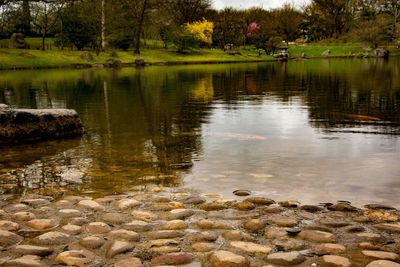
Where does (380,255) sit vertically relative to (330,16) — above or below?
below

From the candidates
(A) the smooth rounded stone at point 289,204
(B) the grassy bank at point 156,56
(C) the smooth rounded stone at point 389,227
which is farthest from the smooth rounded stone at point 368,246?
(B) the grassy bank at point 156,56

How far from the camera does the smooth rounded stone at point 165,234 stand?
16.5ft

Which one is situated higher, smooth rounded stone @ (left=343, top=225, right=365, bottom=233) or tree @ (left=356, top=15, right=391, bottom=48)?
tree @ (left=356, top=15, right=391, bottom=48)

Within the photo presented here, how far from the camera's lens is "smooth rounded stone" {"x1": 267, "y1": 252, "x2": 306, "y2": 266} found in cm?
430

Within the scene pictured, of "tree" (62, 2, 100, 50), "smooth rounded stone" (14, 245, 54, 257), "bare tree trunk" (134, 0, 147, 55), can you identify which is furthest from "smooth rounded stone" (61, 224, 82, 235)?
"bare tree trunk" (134, 0, 147, 55)

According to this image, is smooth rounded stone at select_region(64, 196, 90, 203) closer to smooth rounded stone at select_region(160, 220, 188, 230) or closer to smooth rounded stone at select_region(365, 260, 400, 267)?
smooth rounded stone at select_region(160, 220, 188, 230)

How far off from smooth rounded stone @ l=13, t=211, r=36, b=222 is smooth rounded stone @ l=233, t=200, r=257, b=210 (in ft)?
8.18

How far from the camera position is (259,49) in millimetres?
77500

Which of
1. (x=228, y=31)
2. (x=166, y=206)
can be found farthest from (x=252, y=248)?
(x=228, y=31)

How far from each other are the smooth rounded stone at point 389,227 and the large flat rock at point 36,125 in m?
8.08

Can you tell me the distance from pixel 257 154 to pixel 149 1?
5843 cm

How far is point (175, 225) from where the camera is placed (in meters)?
5.35

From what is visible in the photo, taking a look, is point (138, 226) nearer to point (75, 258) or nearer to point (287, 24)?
point (75, 258)

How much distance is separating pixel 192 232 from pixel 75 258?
133 cm
